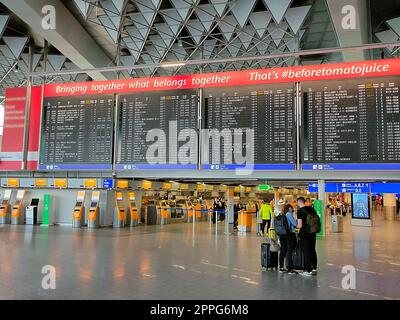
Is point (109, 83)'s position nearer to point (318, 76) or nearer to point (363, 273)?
point (318, 76)

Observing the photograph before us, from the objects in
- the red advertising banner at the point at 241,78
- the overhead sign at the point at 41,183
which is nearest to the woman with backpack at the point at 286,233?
the red advertising banner at the point at 241,78

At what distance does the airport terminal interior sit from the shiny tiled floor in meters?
0.04

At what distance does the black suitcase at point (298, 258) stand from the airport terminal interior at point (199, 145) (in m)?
0.03

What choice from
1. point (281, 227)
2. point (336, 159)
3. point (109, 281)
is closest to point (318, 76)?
point (336, 159)

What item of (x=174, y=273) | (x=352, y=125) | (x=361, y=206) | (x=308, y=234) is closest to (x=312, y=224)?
(x=308, y=234)

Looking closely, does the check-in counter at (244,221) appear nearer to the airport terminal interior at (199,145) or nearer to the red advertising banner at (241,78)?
the airport terminal interior at (199,145)

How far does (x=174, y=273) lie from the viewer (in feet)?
21.9

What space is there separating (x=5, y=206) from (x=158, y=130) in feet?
37.0

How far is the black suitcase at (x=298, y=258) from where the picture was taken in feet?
23.4

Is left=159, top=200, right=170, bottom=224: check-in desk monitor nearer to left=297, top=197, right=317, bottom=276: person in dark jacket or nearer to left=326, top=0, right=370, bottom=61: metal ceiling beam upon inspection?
left=326, top=0, right=370, bottom=61: metal ceiling beam

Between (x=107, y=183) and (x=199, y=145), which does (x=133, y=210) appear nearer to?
(x=107, y=183)

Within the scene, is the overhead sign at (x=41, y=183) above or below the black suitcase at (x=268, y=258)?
above
